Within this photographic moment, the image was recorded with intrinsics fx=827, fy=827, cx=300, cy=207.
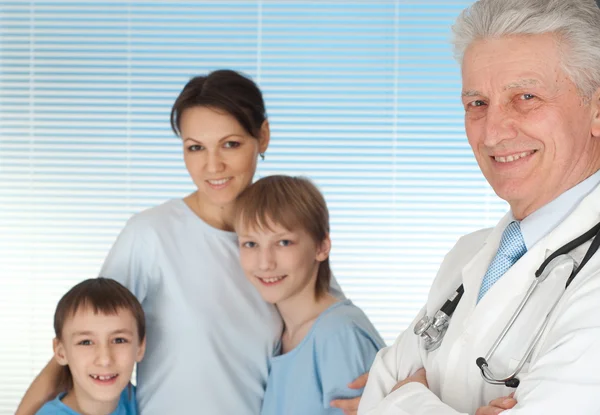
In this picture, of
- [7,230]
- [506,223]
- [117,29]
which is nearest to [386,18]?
[117,29]

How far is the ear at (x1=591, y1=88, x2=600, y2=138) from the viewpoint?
1.39 metres

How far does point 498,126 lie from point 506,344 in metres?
0.36

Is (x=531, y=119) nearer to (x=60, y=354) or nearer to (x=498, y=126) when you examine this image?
Result: (x=498, y=126)

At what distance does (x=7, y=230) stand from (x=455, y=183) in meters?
2.33

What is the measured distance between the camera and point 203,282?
2250 millimetres

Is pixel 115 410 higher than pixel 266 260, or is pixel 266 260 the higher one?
pixel 266 260

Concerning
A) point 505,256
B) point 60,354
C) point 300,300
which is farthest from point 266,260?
point 505,256

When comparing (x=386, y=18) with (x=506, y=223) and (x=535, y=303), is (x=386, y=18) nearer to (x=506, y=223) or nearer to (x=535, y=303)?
(x=506, y=223)

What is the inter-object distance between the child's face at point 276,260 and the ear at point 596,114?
99 cm

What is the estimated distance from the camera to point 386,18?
13.8 ft

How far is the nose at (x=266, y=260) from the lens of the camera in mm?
2160

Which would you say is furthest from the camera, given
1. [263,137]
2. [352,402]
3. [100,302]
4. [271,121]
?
[271,121]

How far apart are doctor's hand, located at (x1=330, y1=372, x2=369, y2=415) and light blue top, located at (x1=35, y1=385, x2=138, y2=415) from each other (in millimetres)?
702

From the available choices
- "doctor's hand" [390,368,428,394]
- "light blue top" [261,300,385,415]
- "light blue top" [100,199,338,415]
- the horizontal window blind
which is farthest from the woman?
the horizontal window blind
